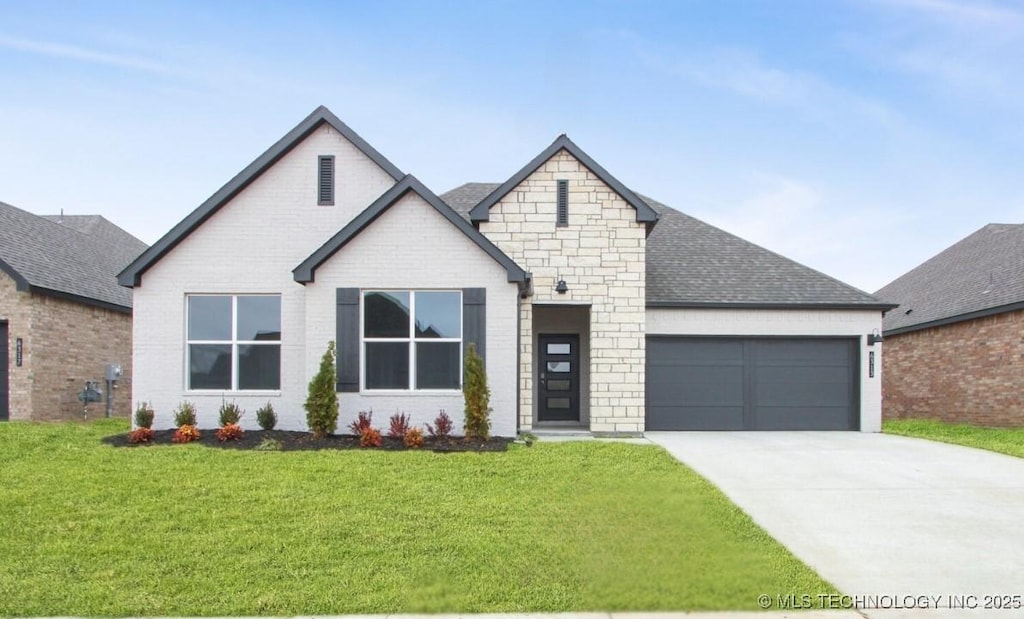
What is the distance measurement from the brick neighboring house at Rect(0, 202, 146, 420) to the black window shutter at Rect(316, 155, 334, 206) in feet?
24.6

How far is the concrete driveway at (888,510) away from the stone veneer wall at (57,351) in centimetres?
1379

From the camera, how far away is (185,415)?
13.0 meters

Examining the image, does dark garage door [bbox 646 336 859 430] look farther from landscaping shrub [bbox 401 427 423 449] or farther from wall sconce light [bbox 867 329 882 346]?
landscaping shrub [bbox 401 427 423 449]

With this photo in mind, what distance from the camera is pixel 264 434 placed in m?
12.8

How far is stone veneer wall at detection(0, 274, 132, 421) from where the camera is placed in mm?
16516

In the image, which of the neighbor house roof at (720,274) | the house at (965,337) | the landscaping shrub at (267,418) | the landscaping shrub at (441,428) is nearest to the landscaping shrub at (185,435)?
the landscaping shrub at (267,418)

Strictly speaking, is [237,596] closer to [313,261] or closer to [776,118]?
[313,261]

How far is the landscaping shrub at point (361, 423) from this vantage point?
12562 mm

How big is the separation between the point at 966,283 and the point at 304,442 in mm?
19839

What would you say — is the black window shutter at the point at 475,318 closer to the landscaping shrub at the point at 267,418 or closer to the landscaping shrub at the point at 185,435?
the landscaping shrub at the point at 267,418

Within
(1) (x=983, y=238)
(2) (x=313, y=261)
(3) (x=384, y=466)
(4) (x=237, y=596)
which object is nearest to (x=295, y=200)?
(2) (x=313, y=261)

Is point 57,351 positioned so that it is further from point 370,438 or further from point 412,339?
point 370,438

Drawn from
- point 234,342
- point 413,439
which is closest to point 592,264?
point 413,439

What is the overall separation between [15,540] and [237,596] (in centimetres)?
279
